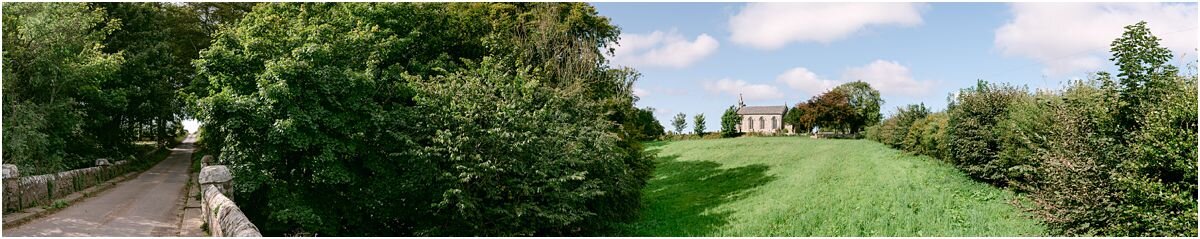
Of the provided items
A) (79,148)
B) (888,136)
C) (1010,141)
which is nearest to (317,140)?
(79,148)

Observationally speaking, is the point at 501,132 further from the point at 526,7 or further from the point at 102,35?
the point at 102,35

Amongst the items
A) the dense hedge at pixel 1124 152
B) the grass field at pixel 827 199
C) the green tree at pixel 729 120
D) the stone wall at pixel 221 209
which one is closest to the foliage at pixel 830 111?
the green tree at pixel 729 120

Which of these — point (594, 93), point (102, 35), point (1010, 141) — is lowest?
point (1010, 141)

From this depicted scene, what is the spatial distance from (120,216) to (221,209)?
6739mm

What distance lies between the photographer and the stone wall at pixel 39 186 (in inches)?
642

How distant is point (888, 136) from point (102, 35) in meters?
36.4

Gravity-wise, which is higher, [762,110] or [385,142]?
[762,110]

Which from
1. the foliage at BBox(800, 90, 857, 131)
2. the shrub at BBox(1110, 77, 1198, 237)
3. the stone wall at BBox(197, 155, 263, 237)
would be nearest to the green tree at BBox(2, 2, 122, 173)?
the stone wall at BBox(197, 155, 263, 237)

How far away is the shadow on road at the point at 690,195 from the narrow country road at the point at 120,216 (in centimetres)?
1196

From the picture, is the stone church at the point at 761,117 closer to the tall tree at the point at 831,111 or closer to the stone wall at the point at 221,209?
the tall tree at the point at 831,111

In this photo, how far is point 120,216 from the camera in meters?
16.6

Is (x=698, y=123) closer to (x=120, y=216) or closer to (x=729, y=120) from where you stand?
(x=729, y=120)

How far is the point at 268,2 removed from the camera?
933 inches

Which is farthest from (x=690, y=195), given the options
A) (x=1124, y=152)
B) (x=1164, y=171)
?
(x=1164, y=171)
